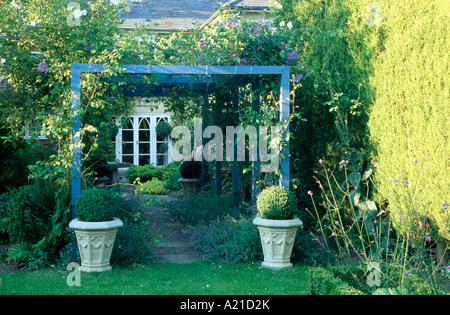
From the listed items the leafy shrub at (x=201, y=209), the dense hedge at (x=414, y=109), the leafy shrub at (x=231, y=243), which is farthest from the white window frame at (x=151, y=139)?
the dense hedge at (x=414, y=109)

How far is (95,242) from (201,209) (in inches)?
106

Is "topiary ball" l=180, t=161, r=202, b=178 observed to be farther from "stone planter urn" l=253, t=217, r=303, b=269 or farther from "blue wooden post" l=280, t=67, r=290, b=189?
"stone planter urn" l=253, t=217, r=303, b=269

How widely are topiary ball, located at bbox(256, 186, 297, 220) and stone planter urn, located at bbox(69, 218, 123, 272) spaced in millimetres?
1644

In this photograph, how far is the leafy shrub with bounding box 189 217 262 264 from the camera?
18.2 ft

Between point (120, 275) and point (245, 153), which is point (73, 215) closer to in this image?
point (120, 275)

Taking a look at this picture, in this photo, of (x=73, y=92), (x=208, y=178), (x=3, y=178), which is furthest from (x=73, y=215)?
(x=208, y=178)

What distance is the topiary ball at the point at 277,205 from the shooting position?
529 cm

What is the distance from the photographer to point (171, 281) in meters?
4.75

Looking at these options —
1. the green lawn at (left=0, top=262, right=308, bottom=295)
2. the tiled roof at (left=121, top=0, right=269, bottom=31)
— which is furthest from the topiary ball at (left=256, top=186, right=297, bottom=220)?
the tiled roof at (left=121, top=0, right=269, bottom=31)

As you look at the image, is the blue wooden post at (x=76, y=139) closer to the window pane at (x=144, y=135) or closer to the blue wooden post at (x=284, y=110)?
the blue wooden post at (x=284, y=110)

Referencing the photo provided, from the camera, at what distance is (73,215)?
547 centimetres

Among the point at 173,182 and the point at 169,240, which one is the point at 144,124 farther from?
the point at 169,240

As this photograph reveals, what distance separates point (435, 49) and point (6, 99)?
5.35 meters

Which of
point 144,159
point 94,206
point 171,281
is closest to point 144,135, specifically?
point 144,159
